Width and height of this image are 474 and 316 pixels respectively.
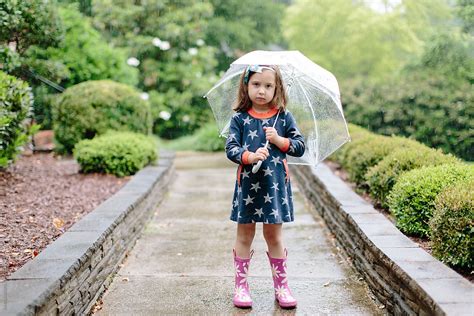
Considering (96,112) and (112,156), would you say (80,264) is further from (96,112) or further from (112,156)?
(96,112)

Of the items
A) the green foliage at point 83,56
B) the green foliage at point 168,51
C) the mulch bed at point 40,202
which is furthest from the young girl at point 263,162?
the green foliage at point 168,51

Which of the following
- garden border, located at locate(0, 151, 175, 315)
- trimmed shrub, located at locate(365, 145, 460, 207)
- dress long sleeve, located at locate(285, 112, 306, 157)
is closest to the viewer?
garden border, located at locate(0, 151, 175, 315)

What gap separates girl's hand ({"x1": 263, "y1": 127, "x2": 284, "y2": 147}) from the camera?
3482 millimetres

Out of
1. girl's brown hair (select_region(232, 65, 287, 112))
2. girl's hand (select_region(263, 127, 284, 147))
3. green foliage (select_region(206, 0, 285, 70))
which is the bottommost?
girl's hand (select_region(263, 127, 284, 147))

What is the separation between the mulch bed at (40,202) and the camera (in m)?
4.04

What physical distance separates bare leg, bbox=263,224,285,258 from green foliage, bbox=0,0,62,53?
11.6ft

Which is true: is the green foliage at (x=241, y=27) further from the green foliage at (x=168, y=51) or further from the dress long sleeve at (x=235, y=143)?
the dress long sleeve at (x=235, y=143)

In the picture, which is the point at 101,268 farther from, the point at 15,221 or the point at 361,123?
the point at 361,123

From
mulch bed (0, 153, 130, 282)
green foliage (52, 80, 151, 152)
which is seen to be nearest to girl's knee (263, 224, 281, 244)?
mulch bed (0, 153, 130, 282)

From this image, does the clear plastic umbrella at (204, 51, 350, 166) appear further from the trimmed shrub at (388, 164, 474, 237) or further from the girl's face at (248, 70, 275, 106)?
A: the trimmed shrub at (388, 164, 474, 237)

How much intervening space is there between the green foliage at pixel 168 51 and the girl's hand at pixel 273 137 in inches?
464

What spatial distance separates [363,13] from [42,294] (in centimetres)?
1379

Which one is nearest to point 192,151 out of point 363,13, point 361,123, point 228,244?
point 361,123

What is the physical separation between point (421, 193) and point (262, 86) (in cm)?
160
